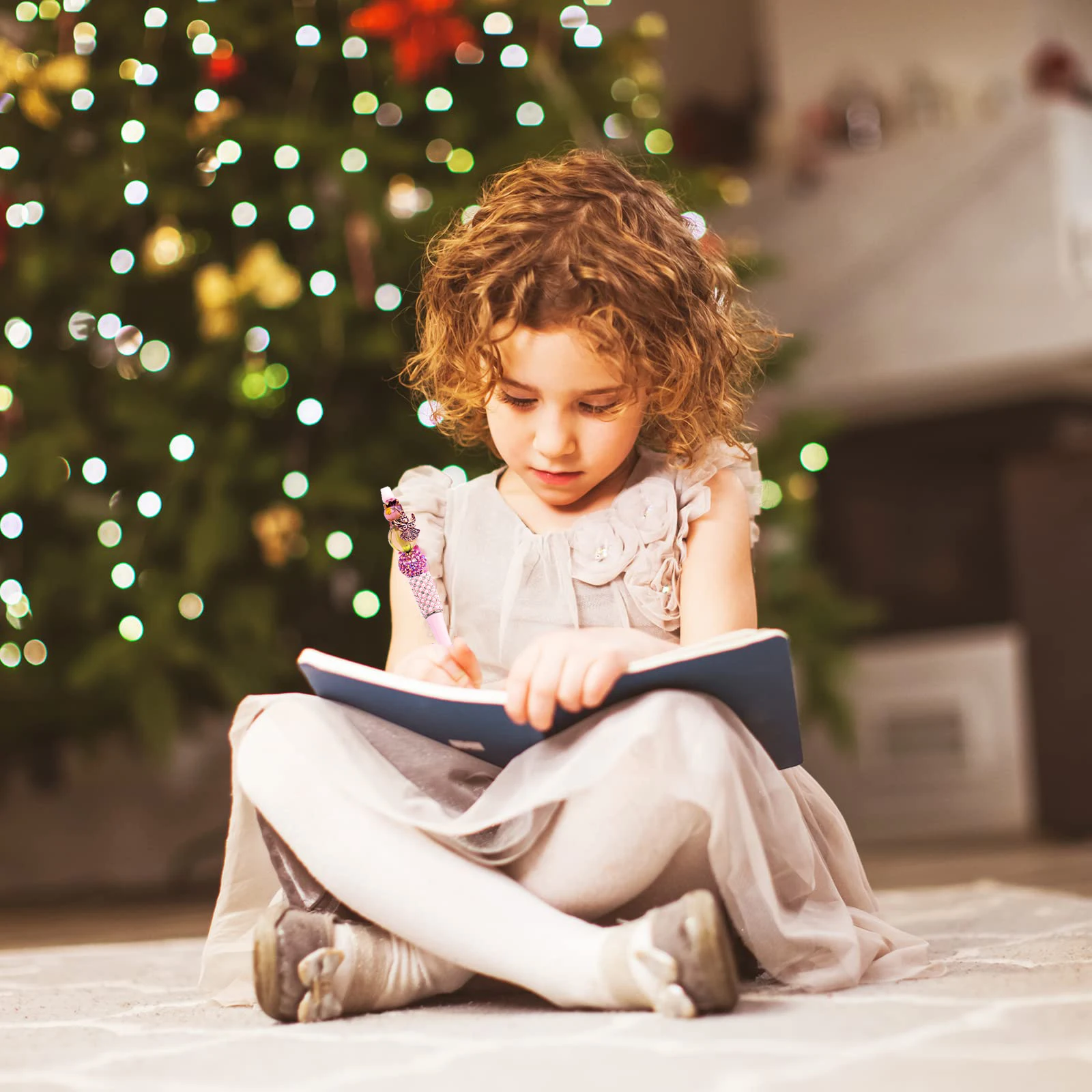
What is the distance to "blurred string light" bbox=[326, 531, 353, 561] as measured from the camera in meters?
2.07

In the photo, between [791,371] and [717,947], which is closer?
[717,947]

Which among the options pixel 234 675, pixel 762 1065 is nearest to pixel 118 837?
pixel 234 675

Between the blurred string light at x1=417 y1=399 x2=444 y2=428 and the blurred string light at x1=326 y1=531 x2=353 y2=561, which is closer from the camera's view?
the blurred string light at x1=417 y1=399 x2=444 y2=428

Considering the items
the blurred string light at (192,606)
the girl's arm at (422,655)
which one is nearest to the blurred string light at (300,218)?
the blurred string light at (192,606)

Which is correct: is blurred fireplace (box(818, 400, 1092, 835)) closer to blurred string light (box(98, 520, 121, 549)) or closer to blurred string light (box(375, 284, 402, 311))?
blurred string light (box(375, 284, 402, 311))

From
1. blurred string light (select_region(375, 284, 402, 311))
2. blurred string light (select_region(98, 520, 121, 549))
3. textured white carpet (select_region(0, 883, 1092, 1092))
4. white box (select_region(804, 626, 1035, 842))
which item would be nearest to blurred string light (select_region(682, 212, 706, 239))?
textured white carpet (select_region(0, 883, 1092, 1092))

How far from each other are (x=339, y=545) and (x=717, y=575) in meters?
1.16

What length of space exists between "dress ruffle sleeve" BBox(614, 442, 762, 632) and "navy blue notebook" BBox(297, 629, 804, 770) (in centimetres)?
13

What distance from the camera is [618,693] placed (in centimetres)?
83

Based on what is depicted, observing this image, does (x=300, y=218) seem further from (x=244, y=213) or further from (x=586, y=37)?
(x=586, y=37)

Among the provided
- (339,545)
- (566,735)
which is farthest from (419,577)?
(339,545)

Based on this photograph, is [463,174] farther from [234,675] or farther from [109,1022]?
[109,1022]

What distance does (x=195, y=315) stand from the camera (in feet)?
7.11

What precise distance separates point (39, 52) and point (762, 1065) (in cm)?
195
